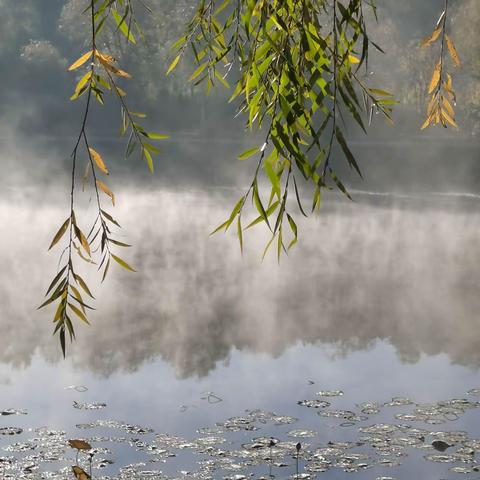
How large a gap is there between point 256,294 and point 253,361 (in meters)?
3.20

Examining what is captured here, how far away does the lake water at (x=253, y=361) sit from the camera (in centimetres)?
812

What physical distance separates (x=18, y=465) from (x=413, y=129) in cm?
4384

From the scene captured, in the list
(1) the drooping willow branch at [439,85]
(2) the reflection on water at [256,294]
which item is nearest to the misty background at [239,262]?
(2) the reflection on water at [256,294]

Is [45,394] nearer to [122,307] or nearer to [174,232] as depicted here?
[122,307]

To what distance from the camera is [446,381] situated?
34.0ft

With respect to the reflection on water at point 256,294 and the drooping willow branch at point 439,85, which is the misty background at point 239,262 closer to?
the reflection on water at point 256,294

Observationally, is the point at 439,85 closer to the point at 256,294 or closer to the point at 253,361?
the point at 253,361

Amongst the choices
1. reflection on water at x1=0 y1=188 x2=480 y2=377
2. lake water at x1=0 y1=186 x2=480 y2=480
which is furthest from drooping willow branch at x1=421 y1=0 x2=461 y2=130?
reflection on water at x1=0 y1=188 x2=480 y2=377

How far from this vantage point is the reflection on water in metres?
11.7

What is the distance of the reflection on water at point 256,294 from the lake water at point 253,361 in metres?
0.04

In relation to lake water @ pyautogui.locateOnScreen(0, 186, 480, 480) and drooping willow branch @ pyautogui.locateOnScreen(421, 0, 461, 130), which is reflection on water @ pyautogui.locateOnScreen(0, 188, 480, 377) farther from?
drooping willow branch @ pyautogui.locateOnScreen(421, 0, 461, 130)

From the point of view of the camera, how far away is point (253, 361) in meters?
11.1

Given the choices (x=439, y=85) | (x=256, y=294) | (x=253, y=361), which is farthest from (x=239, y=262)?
(x=439, y=85)

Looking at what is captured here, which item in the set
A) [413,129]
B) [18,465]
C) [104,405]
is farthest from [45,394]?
[413,129]
